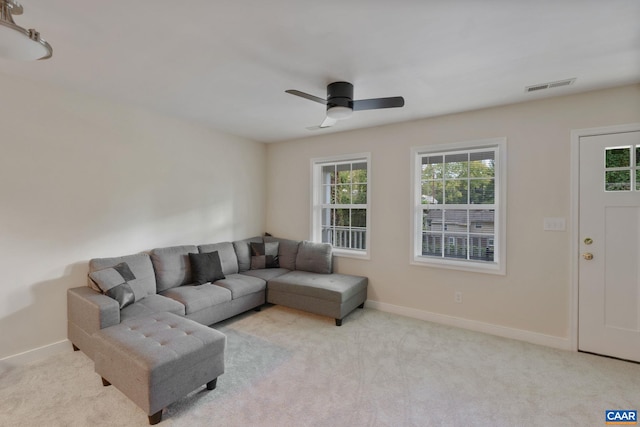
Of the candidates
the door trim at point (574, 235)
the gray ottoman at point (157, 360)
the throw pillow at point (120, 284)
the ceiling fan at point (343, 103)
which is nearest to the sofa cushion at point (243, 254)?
the throw pillow at point (120, 284)

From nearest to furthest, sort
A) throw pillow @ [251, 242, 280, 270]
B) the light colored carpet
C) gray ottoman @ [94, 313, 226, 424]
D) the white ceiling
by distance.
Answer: the white ceiling → gray ottoman @ [94, 313, 226, 424] → the light colored carpet → throw pillow @ [251, 242, 280, 270]

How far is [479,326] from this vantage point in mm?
3328

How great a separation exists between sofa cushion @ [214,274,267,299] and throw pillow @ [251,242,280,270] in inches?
16.6

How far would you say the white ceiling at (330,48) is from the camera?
1.68m

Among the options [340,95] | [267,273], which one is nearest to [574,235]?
[340,95]

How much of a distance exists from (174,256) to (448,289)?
3303mm

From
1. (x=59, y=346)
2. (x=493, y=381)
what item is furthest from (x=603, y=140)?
(x=59, y=346)

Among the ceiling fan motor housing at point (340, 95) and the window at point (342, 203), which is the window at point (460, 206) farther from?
the ceiling fan motor housing at point (340, 95)

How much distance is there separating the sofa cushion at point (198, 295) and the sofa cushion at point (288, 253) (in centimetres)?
120

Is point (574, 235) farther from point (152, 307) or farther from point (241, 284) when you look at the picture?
point (152, 307)

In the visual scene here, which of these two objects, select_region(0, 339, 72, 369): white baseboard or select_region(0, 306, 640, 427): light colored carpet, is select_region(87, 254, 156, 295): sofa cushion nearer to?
select_region(0, 339, 72, 369): white baseboard

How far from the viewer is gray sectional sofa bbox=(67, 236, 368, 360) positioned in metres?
2.67

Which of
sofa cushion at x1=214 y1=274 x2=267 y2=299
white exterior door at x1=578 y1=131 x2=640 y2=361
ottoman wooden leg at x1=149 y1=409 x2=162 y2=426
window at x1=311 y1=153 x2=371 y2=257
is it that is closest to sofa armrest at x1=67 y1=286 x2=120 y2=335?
ottoman wooden leg at x1=149 y1=409 x2=162 y2=426

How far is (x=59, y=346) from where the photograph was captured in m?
2.81
